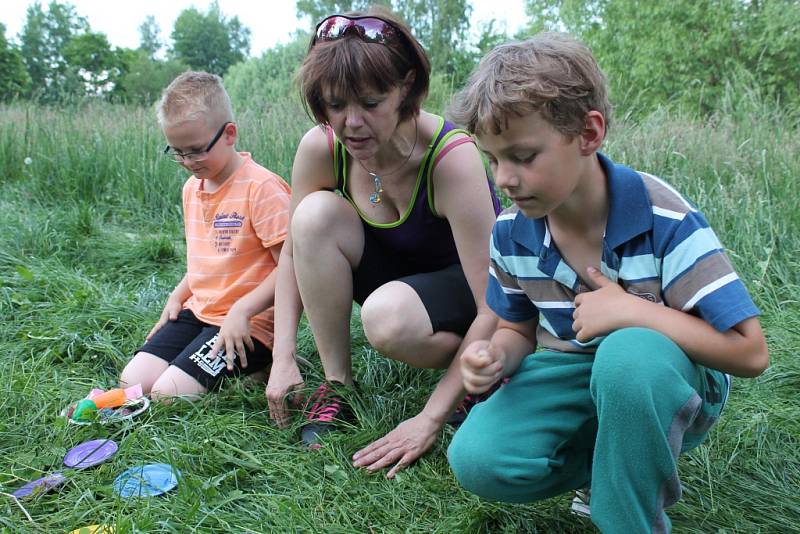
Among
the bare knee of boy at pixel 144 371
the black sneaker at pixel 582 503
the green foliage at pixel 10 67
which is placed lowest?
the green foliage at pixel 10 67

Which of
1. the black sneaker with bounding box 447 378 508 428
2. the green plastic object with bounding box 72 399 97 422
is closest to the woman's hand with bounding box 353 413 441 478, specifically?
the black sneaker with bounding box 447 378 508 428

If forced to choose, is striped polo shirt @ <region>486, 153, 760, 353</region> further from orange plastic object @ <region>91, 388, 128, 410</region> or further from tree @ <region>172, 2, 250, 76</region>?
tree @ <region>172, 2, 250, 76</region>

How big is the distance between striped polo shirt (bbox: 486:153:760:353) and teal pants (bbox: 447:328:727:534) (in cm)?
9

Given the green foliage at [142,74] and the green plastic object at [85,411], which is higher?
the green plastic object at [85,411]

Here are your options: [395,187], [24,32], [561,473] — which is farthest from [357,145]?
[24,32]

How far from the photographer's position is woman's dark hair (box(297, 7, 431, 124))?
6.23 feet

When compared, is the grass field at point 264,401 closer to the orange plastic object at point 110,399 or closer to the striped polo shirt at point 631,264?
the orange plastic object at point 110,399

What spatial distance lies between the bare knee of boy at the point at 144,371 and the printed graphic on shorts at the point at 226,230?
0.45 m

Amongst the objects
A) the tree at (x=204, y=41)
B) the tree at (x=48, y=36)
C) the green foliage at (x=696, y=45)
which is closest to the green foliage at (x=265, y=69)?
the green foliage at (x=696, y=45)

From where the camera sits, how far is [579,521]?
171 cm

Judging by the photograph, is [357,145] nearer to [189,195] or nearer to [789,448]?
[189,195]

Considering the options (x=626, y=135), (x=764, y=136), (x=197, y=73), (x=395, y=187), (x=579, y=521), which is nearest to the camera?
(x=579, y=521)

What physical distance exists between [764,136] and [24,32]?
49.6m

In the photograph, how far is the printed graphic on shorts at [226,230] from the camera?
2645 mm
